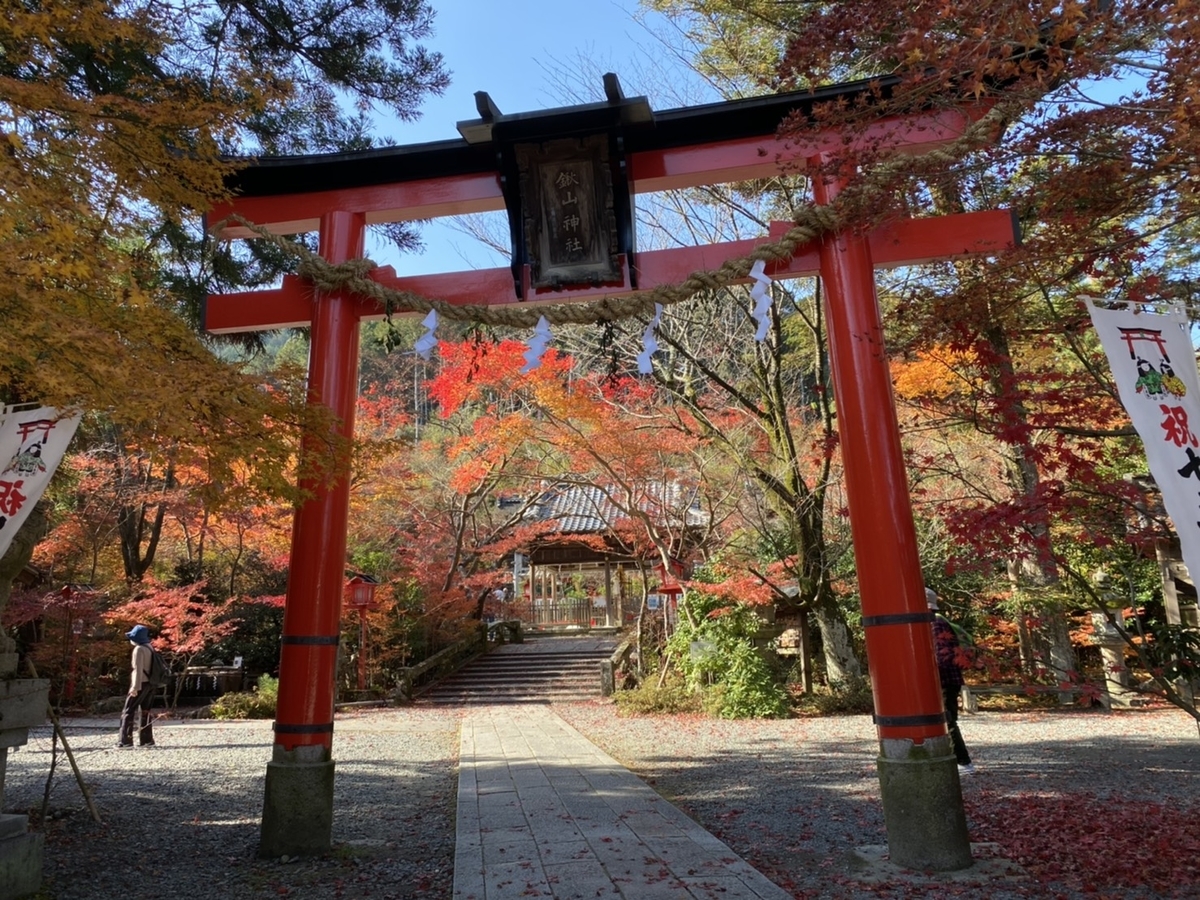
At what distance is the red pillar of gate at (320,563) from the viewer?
4.82 m

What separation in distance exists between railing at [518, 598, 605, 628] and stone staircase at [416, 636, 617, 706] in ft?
12.1

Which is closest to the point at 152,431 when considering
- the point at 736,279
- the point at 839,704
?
the point at 736,279

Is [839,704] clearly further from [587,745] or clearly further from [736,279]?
[736,279]

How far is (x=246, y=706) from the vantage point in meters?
13.7

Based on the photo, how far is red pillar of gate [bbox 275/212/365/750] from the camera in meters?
4.82

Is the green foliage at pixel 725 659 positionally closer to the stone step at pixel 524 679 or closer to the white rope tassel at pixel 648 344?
the stone step at pixel 524 679

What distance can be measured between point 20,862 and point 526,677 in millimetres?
13365

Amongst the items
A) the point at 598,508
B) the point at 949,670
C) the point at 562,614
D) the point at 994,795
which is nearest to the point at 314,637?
the point at 949,670

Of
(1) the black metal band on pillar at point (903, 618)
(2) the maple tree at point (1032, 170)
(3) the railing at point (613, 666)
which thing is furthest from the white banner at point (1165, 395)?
(3) the railing at point (613, 666)

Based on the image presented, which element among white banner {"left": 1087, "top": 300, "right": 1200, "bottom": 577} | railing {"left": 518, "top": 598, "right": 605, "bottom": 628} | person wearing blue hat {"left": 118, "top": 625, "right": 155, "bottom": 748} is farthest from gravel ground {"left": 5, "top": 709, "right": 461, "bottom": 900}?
railing {"left": 518, "top": 598, "right": 605, "bottom": 628}

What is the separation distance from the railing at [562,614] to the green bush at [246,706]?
1050 centimetres

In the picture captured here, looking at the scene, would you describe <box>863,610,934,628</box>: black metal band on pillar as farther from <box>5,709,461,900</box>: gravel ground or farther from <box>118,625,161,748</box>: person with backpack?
<box>118,625,161,748</box>: person with backpack

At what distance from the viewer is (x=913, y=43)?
3150 millimetres

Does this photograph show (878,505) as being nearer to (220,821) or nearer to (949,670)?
(949,670)
